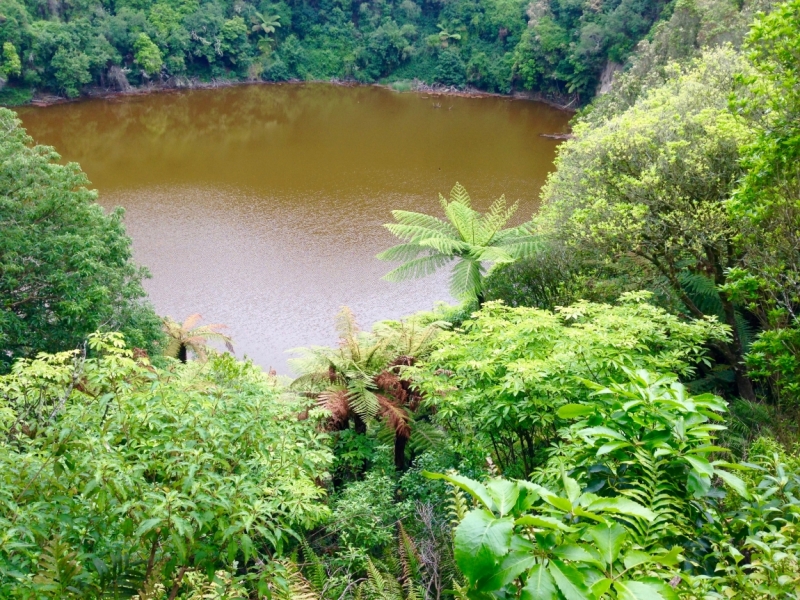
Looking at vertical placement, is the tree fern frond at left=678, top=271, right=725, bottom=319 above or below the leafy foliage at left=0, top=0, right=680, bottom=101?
below

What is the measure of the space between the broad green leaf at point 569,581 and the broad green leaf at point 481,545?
0.36ft

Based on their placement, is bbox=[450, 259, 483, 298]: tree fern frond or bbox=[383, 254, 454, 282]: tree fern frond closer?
bbox=[450, 259, 483, 298]: tree fern frond

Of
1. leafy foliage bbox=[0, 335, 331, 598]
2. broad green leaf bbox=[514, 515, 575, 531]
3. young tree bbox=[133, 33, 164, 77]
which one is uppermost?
young tree bbox=[133, 33, 164, 77]

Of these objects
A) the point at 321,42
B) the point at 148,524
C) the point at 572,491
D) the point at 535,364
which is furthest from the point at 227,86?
the point at 572,491

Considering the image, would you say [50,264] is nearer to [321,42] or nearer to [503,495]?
[503,495]

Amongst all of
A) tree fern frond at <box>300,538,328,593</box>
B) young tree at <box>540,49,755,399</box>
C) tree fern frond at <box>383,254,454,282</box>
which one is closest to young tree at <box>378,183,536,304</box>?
tree fern frond at <box>383,254,454,282</box>

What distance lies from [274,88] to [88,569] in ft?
106

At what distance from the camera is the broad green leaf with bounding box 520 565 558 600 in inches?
52.5

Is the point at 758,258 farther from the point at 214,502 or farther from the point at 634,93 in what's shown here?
the point at 634,93

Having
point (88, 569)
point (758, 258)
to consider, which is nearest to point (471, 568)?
point (88, 569)

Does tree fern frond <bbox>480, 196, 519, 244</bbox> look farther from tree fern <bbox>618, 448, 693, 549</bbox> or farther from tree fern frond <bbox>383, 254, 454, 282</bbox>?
tree fern <bbox>618, 448, 693, 549</bbox>

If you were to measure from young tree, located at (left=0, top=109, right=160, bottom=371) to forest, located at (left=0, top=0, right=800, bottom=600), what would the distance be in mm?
32

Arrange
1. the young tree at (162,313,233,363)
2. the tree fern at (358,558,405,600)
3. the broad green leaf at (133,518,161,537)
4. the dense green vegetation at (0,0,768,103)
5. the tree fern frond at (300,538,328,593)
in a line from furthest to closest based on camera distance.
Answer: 1. the dense green vegetation at (0,0,768,103)
2. the young tree at (162,313,233,363)
3. the tree fern frond at (300,538,328,593)
4. the tree fern at (358,558,405,600)
5. the broad green leaf at (133,518,161,537)

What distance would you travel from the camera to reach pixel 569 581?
4.40ft
